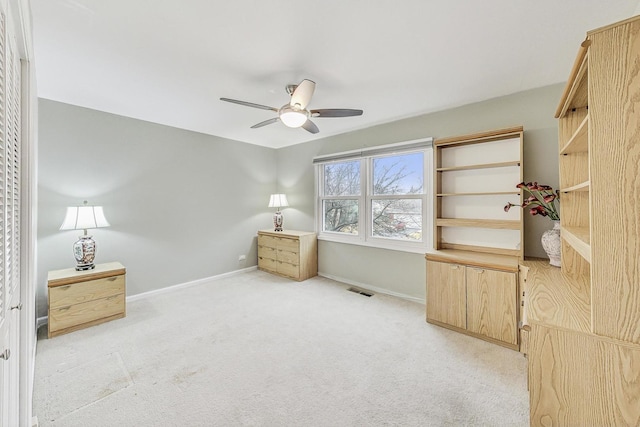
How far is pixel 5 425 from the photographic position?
2.99ft

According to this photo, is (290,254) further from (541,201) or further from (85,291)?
(541,201)

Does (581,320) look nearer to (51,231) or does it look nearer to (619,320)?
(619,320)

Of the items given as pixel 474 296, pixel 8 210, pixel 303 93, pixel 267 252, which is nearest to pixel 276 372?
pixel 8 210

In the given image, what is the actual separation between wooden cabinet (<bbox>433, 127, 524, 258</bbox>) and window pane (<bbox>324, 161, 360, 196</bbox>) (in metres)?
1.35

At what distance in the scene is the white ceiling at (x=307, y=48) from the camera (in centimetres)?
153

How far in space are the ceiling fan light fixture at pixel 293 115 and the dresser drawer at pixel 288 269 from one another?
2.45m

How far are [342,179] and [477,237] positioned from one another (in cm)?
216

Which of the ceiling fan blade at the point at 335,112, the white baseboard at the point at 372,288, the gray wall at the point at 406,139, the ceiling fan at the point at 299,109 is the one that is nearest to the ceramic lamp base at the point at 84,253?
the ceiling fan at the point at 299,109

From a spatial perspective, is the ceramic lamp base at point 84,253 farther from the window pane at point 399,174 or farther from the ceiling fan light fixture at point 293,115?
the window pane at point 399,174

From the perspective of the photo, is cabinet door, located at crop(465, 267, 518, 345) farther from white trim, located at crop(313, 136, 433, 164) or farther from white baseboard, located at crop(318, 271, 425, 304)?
white trim, located at crop(313, 136, 433, 164)

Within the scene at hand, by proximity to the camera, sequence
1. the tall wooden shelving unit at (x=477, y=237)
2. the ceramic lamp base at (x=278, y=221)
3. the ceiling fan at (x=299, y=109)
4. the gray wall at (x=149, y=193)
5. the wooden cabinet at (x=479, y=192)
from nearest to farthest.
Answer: the ceiling fan at (x=299, y=109) → the tall wooden shelving unit at (x=477, y=237) → the wooden cabinet at (x=479, y=192) → the gray wall at (x=149, y=193) → the ceramic lamp base at (x=278, y=221)

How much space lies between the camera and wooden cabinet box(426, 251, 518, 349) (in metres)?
2.27

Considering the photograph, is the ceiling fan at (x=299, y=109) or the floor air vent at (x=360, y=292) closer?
the ceiling fan at (x=299, y=109)

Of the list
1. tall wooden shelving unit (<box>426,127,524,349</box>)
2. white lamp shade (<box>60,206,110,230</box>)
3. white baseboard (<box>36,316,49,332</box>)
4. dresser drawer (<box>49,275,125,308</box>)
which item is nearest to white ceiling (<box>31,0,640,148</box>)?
tall wooden shelving unit (<box>426,127,524,349</box>)
